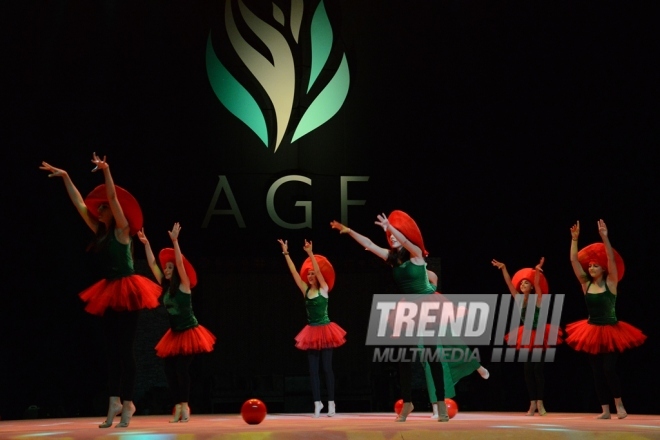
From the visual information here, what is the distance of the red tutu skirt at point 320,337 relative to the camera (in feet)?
26.6

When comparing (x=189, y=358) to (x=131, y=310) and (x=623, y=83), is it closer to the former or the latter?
(x=131, y=310)

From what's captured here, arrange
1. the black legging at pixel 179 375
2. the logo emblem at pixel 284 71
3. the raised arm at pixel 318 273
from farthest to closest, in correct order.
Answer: the logo emblem at pixel 284 71
the raised arm at pixel 318 273
the black legging at pixel 179 375

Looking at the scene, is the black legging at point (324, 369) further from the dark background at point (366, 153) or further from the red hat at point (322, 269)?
the dark background at point (366, 153)

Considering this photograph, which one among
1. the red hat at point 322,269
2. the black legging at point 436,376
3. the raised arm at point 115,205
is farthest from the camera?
the red hat at point 322,269

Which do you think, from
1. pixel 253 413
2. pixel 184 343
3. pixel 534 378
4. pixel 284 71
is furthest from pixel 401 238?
pixel 284 71

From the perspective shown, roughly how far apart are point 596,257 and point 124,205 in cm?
400

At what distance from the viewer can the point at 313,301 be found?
27.1 ft

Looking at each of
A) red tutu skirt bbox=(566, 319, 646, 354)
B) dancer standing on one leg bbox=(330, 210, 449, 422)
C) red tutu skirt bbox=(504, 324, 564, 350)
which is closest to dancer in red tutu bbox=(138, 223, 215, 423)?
dancer standing on one leg bbox=(330, 210, 449, 422)

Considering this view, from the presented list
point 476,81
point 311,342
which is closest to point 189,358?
point 311,342

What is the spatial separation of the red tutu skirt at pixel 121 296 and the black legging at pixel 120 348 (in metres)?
0.05

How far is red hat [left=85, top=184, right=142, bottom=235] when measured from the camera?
576 cm

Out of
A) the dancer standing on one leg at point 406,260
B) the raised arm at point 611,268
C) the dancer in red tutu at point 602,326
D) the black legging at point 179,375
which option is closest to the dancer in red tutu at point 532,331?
the dancer in red tutu at point 602,326

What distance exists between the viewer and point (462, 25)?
9.20 meters

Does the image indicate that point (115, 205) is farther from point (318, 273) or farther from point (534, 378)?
point (534, 378)
